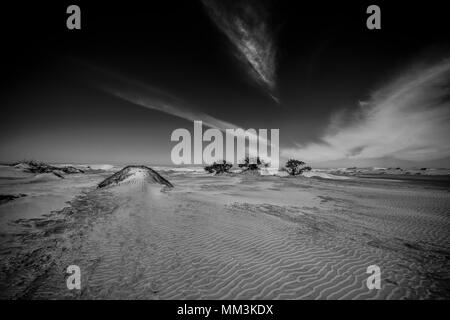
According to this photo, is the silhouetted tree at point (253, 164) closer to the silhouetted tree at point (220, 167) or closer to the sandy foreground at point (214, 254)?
the silhouetted tree at point (220, 167)

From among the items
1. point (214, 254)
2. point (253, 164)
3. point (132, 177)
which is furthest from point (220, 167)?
point (214, 254)

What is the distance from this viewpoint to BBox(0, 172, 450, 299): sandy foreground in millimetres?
3959

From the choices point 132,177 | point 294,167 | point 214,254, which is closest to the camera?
point 214,254

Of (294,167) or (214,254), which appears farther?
(294,167)

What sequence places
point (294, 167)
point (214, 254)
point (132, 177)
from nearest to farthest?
point (214, 254), point (132, 177), point (294, 167)

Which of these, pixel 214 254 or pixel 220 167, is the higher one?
pixel 220 167

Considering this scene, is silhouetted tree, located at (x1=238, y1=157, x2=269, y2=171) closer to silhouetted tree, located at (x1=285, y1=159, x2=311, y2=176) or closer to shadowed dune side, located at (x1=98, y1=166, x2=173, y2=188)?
silhouetted tree, located at (x1=285, y1=159, x2=311, y2=176)

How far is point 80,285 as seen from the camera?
3.95 m

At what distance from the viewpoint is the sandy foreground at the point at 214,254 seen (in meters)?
3.96

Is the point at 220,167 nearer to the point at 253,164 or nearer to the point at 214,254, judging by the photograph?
the point at 253,164

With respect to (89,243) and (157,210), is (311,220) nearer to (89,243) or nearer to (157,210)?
(157,210)

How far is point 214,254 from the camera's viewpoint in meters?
5.54

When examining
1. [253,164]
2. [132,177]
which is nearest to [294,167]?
[253,164]
